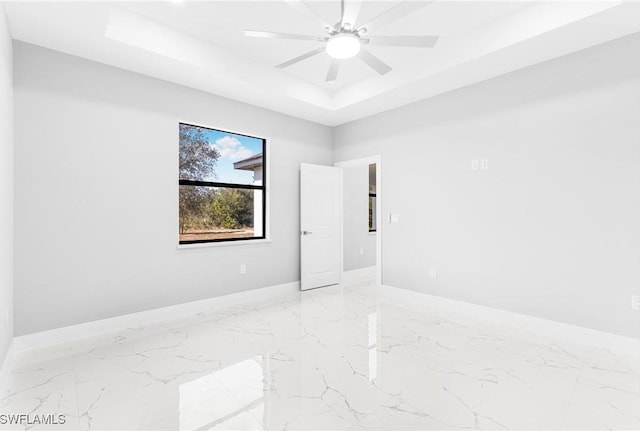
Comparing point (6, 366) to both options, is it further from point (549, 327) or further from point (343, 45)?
point (549, 327)

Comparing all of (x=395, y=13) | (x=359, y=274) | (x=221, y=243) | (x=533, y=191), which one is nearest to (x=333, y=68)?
(x=395, y=13)

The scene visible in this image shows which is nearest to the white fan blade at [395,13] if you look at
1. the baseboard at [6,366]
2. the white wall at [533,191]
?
the white wall at [533,191]

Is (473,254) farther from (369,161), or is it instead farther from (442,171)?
(369,161)

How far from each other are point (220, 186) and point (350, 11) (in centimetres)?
276

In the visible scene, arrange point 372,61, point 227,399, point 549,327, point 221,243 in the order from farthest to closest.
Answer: point 221,243 → point 549,327 → point 372,61 → point 227,399

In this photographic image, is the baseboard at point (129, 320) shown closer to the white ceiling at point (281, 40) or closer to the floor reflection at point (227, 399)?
the floor reflection at point (227, 399)

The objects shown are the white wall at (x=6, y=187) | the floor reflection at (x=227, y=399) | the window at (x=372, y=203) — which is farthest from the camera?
the window at (x=372, y=203)

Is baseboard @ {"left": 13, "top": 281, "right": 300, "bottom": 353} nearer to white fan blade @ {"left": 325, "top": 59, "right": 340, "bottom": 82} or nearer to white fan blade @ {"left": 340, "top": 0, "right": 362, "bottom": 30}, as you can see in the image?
white fan blade @ {"left": 325, "top": 59, "right": 340, "bottom": 82}

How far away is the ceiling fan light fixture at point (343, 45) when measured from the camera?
2.32m

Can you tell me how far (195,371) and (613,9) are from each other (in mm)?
4165

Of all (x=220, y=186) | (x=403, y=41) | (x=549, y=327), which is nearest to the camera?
(x=403, y=41)

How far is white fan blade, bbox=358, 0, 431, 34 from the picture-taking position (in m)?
1.95

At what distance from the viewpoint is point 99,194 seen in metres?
3.15

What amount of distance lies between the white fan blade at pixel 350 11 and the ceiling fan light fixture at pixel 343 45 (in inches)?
2.8
